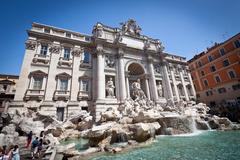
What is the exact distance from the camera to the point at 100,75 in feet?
57.9

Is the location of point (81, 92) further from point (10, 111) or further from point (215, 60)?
point (215, 60)

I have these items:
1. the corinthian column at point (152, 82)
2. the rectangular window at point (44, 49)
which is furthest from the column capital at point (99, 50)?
the corinthian column at point (152, 82)

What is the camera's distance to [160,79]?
24.2m

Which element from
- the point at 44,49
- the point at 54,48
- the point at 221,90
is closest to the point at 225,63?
the point at 221,90

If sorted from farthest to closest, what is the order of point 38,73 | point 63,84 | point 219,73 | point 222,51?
point 219,73 < point 222,51 < point 63,84 < point 38,73

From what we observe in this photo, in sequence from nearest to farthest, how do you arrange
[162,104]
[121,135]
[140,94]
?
[121,135]
[140,94]
[162,104]

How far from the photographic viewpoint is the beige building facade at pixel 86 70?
15.2 metres

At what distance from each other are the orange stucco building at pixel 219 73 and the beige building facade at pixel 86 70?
9236 mm

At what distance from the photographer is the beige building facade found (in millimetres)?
15164

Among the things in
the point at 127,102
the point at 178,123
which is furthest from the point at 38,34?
the point at 178,123

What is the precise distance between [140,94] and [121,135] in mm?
10410

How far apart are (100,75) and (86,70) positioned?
8.19 feet

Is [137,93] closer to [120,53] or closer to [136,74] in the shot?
[136,74]

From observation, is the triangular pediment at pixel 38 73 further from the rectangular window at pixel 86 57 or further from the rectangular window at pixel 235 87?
the rectangular window at pixel 235 87
